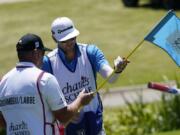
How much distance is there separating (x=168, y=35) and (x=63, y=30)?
1.06 meters

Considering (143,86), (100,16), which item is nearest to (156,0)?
(100,16)

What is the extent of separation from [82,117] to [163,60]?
12.9m

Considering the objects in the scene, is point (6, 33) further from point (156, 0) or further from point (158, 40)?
point (158, 40)

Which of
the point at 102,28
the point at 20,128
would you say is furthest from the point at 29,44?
the point at 102,28

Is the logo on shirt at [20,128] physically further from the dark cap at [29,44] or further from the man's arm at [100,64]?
the man's arm at [100,64]

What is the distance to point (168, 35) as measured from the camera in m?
8.95

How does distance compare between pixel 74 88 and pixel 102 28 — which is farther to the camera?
pixel 102 28

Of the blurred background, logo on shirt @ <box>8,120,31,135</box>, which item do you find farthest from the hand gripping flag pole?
the blurred background

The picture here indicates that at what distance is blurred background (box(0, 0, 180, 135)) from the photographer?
21656mm

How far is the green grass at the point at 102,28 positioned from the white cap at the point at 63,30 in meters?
10.6

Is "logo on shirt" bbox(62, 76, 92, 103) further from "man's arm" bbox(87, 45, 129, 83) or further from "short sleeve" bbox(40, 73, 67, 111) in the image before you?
"short sleeve" bbox(40, 73, 67, 111)

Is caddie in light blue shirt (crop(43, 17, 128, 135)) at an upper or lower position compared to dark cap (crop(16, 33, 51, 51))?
lower

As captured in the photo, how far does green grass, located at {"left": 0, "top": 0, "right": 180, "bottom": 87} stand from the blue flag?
10928 mm

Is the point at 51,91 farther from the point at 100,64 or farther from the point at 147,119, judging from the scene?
the point at 147,119
